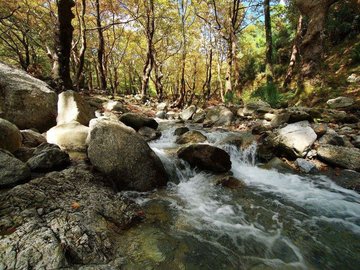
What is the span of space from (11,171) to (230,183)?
3906 mm

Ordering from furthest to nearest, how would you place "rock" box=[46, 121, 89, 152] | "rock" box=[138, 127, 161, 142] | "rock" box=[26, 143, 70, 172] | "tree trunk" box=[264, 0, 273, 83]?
"tree trunk" box=[264, 0, 273, 83], "rock" box=[138, 127, 161, 142], "rock" box=[46, 121, 89, 152], "rock" box=[26, 143, 70, 172]

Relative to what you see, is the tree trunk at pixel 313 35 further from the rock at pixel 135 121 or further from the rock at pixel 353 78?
the rock at pixel 135 121

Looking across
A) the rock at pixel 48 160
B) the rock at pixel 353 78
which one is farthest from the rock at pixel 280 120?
the rock at pixel 48 160

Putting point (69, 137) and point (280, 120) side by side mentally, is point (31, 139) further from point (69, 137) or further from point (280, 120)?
point (280, 120)

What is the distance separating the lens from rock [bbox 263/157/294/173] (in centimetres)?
576

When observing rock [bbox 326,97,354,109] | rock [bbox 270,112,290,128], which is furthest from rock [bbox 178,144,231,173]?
rock [bbox 326,97,354,109]

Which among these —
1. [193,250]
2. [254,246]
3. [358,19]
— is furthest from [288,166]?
[358,19]

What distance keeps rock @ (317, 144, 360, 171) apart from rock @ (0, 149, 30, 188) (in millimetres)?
6054

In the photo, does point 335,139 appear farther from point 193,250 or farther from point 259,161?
point 193,250

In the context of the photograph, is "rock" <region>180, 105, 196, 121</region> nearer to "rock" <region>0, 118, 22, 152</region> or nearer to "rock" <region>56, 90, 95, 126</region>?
"rock" <region>56, 90, 95, 126</region>

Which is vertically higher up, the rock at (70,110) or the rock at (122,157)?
the rock at (70,110)

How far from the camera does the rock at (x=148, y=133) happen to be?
26.1 feet

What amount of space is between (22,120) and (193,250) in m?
4.94

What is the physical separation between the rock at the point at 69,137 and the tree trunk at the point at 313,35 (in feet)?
29.5
